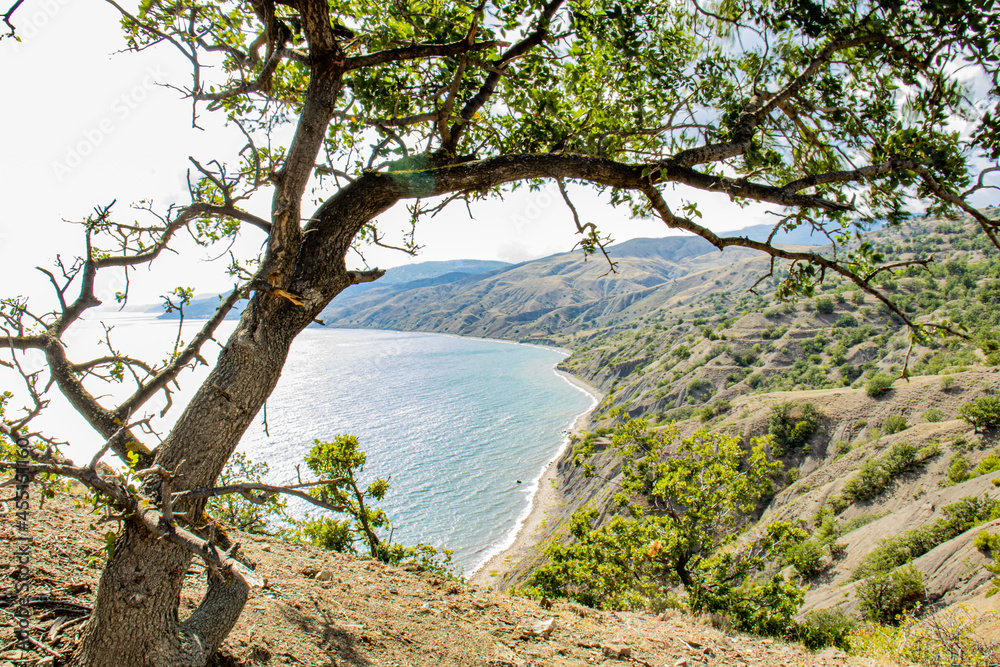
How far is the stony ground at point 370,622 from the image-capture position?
3.25 metres

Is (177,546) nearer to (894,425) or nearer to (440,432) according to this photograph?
(894,425)

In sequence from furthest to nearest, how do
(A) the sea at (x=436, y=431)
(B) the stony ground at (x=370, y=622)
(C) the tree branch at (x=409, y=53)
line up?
(A) the sea at (x=436, y=431) < (B) the stony ground at (x=370, y=622) < (C) the tree branch at (x=409, y=53)

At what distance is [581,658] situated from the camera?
440 cm

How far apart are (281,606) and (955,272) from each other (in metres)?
81.6

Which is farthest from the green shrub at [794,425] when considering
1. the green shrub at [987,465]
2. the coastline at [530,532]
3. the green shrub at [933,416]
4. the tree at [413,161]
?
the tree at [413,161]

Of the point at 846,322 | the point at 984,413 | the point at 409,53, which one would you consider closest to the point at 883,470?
the point at 984,413

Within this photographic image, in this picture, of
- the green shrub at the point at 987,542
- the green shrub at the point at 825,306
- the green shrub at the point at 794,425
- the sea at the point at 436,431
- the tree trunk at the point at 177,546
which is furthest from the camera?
the green shrub at the point at 825,306

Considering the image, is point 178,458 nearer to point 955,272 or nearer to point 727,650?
point 727,650

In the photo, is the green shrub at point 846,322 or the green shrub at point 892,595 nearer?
the green shrub at point 892,595

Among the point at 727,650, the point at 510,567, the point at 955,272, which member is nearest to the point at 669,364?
the point at 955,272

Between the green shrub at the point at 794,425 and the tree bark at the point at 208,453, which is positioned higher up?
the tree bark at the point at 208,453

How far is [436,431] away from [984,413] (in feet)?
167

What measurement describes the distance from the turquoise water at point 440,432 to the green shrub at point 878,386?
89.7 feet

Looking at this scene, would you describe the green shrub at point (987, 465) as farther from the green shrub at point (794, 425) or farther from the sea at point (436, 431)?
the sea at point (436, 431)
